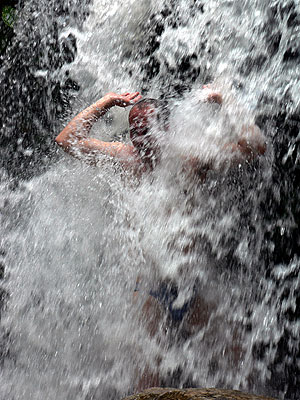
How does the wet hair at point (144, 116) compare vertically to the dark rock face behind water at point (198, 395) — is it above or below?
above

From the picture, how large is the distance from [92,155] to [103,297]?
0.94 m

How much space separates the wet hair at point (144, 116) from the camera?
7.12ft

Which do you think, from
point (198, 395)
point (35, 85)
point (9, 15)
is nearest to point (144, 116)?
point (198, 395)

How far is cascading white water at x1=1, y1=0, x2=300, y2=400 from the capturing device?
6.98 feet

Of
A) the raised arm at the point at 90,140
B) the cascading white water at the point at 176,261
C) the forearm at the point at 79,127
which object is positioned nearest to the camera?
the cascading white water at the point at 176,261

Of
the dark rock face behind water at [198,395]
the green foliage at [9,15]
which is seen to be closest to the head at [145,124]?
the dark rock face behind water at [198,395]

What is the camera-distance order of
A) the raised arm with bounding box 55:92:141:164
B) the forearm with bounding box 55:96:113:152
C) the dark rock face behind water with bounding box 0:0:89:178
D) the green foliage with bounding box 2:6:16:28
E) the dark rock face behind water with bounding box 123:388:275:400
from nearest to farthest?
the dark rock face behind water with bounding box 123:388:275:400, the raised arm with bounding box 55:92:141:164, the forearm with bounding box 55:96:113:152, the dark rock face behind water with bounding box 0:0:89:178, the green foliage with bounding box 2:6:16:28

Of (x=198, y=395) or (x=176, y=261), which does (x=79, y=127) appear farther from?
(x=198, y=395)

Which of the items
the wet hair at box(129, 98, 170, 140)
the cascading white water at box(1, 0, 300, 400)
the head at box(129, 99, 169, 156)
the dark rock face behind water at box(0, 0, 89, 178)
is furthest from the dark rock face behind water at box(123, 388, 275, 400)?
the dark rock face behind water at box(0, 0, 89, 178)

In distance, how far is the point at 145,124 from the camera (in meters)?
2.17

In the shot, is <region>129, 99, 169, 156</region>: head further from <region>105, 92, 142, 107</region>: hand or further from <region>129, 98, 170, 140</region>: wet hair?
<region>105, 92, 142, 107</region>: hand

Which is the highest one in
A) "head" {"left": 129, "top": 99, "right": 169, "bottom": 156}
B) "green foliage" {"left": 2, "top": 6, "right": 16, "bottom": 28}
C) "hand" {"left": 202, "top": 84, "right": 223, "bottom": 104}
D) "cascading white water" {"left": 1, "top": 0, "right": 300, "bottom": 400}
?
"green foliage" {"left": 2, "top": 6, "right": 16, "bottom": 28}

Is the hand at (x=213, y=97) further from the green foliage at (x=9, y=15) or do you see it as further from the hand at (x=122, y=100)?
the green foliage at (x=9, y=15)

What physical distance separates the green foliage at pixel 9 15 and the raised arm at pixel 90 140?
2.39 m
